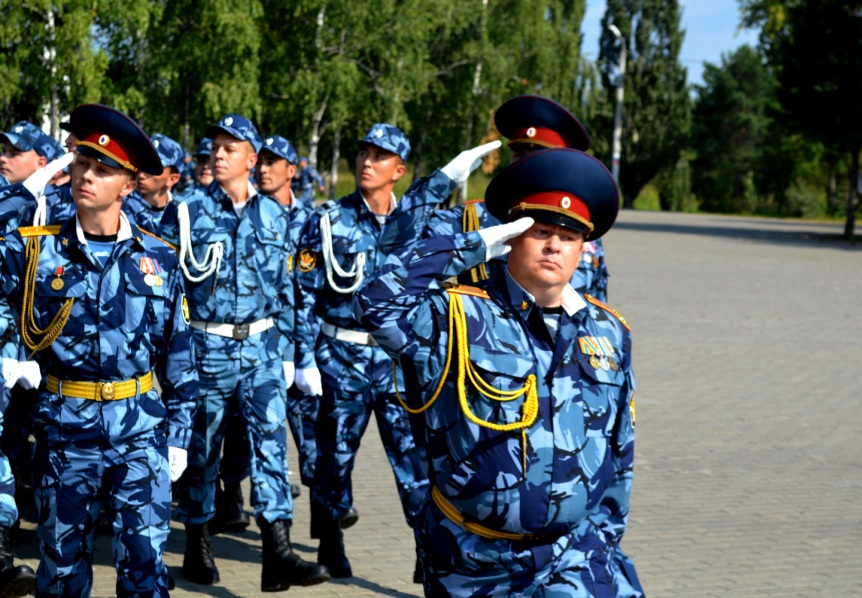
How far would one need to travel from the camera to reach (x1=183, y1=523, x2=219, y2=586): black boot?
6.31m

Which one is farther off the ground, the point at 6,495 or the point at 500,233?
the point at 500,233

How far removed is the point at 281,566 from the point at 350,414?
0.88 m

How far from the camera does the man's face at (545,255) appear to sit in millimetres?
3521

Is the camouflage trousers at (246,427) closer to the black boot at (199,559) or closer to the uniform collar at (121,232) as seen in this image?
the black boot at (199,559)

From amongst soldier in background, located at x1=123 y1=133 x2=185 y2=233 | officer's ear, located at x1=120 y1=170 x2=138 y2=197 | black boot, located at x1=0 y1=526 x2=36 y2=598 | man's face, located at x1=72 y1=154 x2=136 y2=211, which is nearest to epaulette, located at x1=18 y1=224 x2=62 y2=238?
man's face, located at x1=72 y1=154 x2=136 y2=211

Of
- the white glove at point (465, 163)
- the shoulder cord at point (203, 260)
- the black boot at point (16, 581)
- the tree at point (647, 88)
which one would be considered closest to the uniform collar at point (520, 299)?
the white glove at point (465, 163)

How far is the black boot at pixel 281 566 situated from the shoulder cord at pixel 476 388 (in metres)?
2.94

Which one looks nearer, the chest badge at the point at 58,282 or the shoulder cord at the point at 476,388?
the shoulder cord at the point at 476,388

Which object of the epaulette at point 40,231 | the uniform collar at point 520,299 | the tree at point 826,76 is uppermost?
the tree at point 826,76

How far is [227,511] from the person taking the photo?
23.7 ft

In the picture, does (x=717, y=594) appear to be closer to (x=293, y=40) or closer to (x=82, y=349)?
(x=82, y=349)

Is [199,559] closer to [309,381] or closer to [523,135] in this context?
[309,381]

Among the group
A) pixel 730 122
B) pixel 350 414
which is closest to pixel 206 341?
pixel 350 414

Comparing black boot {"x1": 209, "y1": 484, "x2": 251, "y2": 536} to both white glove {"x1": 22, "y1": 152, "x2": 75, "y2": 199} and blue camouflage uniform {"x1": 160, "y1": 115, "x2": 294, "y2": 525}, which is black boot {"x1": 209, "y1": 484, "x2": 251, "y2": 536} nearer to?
blue camouflage uniform {"x1": 160, "y1": 115, "x2": 294, "y2": 525}
